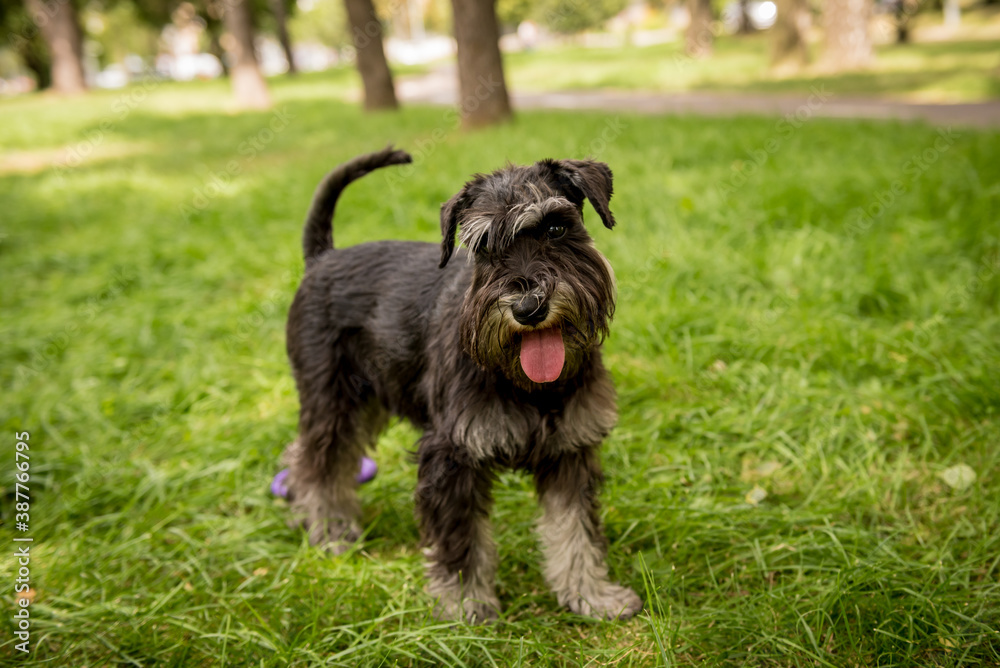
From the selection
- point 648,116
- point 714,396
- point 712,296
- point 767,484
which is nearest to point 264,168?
point 648,116

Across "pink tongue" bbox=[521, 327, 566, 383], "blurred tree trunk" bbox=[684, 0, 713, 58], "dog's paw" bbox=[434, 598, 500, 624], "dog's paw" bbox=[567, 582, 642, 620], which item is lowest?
"dog's paw" bbox=[567, 582, 642, 620]

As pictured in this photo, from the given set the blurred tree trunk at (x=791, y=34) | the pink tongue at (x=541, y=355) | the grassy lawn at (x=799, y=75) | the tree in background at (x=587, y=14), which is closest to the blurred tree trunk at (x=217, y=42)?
the tree in background at (x=587, y=14)

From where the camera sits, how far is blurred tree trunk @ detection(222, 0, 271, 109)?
20.6 meters

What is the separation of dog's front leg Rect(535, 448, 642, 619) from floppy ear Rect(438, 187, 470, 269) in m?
0.99

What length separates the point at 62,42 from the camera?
3158 cm

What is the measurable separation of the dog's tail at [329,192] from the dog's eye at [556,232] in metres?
1.07

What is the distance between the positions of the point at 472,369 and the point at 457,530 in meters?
0.69

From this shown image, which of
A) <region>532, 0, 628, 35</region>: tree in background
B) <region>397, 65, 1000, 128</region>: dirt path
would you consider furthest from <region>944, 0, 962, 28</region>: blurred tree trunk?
<region>532, 0, 628, 35</region>: tree in background

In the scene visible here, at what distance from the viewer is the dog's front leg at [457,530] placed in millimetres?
2803

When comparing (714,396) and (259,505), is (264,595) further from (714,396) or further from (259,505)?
(714,396)

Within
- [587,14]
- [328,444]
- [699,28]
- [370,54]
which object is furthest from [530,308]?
[587,14]

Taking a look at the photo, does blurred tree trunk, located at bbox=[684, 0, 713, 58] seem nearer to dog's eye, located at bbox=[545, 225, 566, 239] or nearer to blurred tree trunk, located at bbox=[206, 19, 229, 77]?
dog's eye, located at bbox=[545, 225, 566, 239]

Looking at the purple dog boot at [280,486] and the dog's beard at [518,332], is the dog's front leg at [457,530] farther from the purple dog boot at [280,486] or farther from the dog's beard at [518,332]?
the purple dog boot at [280,486]

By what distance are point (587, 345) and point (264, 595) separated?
1824 millimetres
